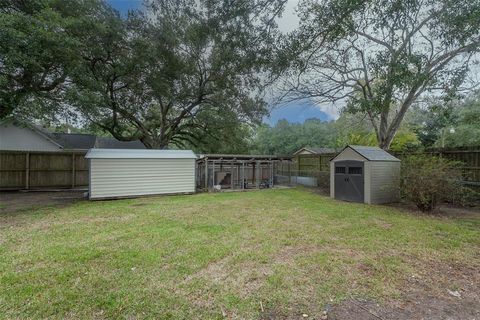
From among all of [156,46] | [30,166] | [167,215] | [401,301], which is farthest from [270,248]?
[30,166]

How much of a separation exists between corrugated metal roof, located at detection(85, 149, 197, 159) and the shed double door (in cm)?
572

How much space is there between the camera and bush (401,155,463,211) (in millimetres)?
6117

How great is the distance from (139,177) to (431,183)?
9092mm

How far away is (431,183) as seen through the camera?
6.11 metres

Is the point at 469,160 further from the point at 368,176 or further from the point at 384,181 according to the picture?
the point at 368,176

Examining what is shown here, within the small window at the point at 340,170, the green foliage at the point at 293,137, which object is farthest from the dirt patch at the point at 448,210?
the green foliage at the point at 293,137

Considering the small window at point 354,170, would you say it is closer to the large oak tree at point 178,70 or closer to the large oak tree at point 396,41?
the large oak tree at point 396,41

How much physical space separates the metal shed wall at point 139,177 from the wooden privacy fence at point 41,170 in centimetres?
413

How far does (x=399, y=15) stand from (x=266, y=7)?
3295 millimetres

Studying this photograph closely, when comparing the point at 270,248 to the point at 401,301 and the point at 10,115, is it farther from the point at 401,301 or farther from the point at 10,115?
the point at 10,115

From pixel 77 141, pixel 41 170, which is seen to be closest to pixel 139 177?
pixel 41 170

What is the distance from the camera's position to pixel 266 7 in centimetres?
632

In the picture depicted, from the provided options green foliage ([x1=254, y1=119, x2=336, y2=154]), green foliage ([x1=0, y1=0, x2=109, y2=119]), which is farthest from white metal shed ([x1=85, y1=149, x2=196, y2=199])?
green foliage ([x1=254, y1=119, x2=336, y2=154])

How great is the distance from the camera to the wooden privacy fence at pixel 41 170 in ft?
34.4
